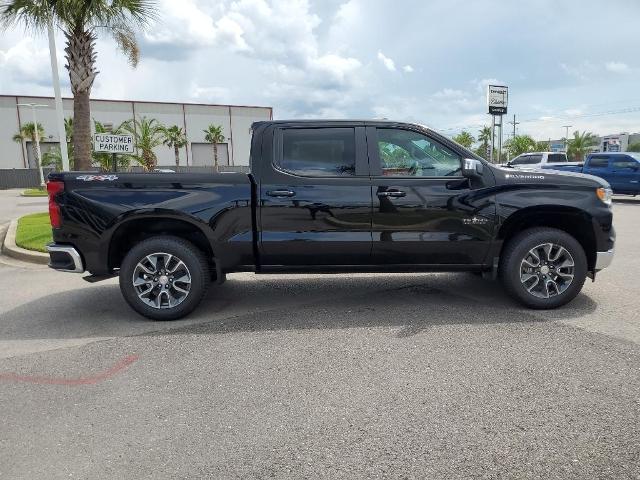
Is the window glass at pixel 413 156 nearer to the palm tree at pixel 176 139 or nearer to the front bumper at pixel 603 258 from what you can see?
the front bumper at pixel 603 258

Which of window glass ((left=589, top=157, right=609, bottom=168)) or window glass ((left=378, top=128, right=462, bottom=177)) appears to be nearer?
window glass ((left=378, top=128, right=462, bottom=177))

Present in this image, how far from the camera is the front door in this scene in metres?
4.82

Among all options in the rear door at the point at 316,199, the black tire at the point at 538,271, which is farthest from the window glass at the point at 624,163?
the rear door at the point at 316,199

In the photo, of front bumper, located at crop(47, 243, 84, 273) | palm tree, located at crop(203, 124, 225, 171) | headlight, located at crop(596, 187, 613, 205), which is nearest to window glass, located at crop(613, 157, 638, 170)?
headlight, located at crop(596, 187, 613, 205)

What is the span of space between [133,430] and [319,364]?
1.42 meters

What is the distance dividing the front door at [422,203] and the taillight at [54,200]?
3.05 m

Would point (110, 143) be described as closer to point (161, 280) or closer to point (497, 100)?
point (161, 280)

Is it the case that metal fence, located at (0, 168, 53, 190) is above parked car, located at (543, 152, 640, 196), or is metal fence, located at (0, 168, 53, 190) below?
above

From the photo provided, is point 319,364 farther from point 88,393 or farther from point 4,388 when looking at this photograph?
point 4,388

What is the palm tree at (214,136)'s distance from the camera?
5803 centimetres

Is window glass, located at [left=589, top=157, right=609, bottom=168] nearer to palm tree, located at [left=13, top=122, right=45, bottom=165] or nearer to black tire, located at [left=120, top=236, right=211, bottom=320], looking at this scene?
black tire, located at [left=120, top=236, right=211, bottom=320]

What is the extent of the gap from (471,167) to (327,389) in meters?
2.60

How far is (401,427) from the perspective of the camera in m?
2.87

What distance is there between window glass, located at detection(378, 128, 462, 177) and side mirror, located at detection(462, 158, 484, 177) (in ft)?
0.43
